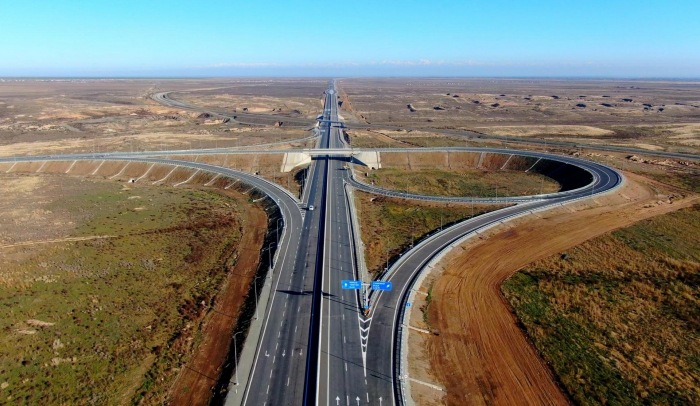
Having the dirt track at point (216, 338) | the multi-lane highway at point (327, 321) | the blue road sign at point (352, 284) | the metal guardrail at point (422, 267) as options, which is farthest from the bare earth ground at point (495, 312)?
the dirt track at point (216, 338)

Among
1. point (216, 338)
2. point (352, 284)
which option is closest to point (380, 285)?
point (352, 284)

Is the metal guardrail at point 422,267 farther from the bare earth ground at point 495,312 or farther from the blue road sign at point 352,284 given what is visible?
the blue road sign at point 352,284

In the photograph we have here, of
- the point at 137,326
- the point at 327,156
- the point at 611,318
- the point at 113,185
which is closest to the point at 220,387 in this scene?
the point at 137,326

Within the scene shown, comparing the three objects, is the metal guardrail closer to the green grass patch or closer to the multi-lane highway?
the multi-lane highway

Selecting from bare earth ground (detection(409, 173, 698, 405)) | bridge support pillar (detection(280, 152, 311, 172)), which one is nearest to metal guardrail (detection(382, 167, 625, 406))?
bare earth ground (detection(409, 173, 698, 405))

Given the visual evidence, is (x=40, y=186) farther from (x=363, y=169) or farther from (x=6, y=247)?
(x=363, y=169)

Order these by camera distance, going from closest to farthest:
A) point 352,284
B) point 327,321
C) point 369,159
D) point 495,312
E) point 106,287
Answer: point 327,321
point 352,284
point 495,312
point 106,287
point 369,159

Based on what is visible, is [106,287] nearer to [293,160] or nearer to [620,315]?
[620,315]
